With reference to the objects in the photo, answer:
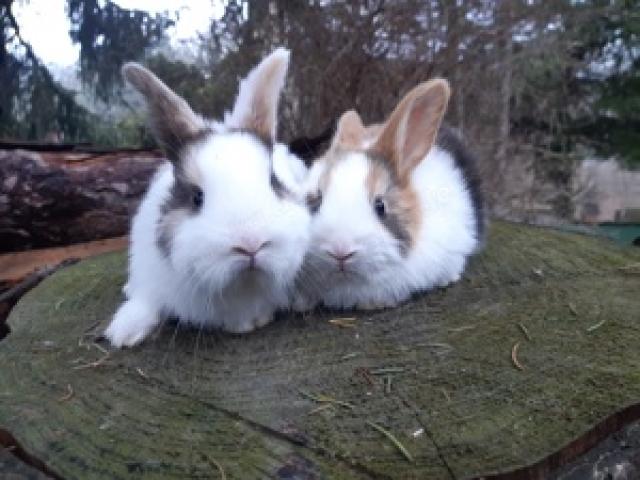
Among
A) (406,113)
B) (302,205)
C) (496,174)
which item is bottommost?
(496,174)

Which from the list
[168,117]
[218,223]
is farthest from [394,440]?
[168,117]

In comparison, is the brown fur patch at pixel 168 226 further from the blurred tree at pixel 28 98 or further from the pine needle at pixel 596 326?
the blurred tree at pixel 28 98

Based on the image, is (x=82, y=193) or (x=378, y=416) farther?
(x=82, y=193)

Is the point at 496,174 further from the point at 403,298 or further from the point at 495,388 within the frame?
the point at 495,388

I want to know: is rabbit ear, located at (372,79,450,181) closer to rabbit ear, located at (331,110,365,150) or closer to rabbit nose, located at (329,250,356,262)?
rabbit ear, located at (331,110,365,150)

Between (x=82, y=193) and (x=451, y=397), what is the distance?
3.06 meters

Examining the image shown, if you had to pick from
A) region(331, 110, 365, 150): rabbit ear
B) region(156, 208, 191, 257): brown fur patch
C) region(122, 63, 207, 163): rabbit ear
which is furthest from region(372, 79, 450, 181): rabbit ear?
region(156, 208, 191, 257): brown fur patch

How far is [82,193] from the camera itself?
154 inches

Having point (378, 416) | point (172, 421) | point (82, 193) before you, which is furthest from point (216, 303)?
point (82, 193)

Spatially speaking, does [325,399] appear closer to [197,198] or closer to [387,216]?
[197,198]

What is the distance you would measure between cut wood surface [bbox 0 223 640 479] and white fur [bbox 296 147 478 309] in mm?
64

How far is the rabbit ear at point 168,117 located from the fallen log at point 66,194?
2.16 m

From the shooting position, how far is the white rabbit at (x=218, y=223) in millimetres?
1580

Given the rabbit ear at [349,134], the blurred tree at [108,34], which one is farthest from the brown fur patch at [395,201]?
Result: the blurred tree at [108,34]
